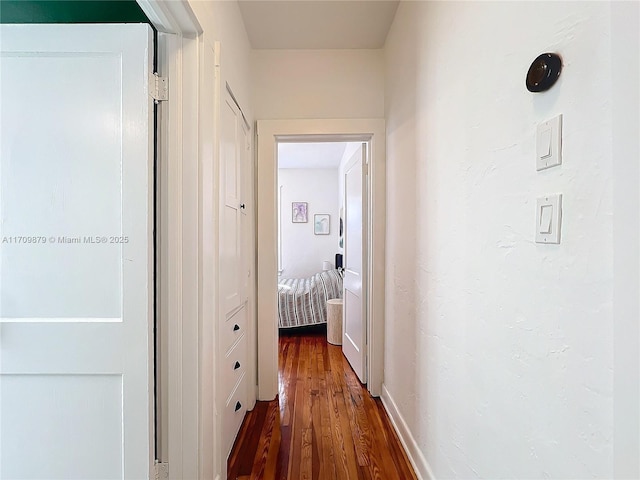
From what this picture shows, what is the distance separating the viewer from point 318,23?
7.23ft

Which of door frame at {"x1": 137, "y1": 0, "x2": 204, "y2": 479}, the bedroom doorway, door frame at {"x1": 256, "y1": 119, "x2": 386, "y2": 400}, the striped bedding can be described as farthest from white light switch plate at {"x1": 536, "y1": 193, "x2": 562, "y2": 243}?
the bedroom doorway

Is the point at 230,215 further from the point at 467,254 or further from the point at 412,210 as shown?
the point at 467,254

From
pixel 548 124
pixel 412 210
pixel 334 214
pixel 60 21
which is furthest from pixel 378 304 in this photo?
pixel 334 214

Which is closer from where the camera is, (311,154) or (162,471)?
(162,471)

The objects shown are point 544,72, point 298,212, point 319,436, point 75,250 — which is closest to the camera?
point 544,72

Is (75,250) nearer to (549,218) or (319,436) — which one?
(549,218)

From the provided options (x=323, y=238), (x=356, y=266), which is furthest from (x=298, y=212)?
(x=356, y=266)

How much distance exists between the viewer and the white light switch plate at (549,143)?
0.78 metres

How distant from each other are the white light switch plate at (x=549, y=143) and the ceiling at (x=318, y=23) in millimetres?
1687

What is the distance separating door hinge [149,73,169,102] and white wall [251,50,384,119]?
49.9 inches

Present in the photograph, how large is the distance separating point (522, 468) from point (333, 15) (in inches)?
96.0

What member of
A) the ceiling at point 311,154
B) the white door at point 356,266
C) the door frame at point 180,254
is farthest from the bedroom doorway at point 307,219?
the door frame at point 180,254

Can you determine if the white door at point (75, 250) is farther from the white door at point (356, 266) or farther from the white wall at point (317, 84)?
the white door at point (356, 266)

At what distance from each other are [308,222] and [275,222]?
11.9 ft
